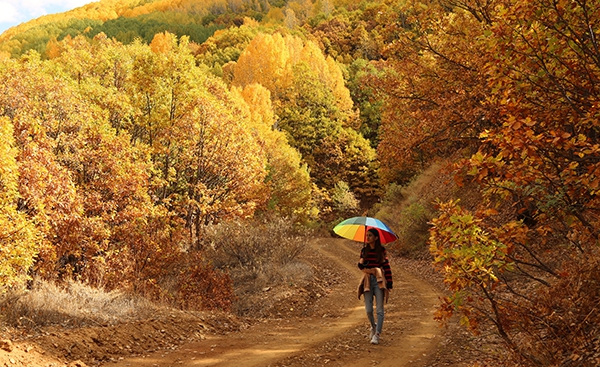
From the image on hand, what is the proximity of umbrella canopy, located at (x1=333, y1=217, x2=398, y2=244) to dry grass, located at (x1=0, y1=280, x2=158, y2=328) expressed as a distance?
469cm

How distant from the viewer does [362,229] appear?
29.4 ft

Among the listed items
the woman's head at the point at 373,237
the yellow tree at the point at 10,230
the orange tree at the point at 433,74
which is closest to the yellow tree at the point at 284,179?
the orange tree at the point at 433,74

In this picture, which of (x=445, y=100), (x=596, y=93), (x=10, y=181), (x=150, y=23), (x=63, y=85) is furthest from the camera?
(x=150, y=23)

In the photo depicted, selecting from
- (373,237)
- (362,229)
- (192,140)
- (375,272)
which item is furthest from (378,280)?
(192,140)

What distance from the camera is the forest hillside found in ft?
17.0

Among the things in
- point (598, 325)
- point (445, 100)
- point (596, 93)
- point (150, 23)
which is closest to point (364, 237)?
point (598, 325)

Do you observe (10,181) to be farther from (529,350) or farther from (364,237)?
(529,350)

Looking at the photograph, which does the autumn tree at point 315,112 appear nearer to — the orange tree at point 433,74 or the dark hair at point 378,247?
the orange tree at point 433,74

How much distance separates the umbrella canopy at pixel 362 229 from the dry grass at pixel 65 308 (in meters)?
4.69

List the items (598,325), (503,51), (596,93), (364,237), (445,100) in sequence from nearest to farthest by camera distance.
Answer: (596,93) < (598,325) < (503,51) < (364,237) < (445,100)

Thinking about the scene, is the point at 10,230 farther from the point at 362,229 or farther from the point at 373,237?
the point at 373,237

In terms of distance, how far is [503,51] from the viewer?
5652mm

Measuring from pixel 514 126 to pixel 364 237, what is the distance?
15.0ft

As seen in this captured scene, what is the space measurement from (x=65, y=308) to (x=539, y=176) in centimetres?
878
